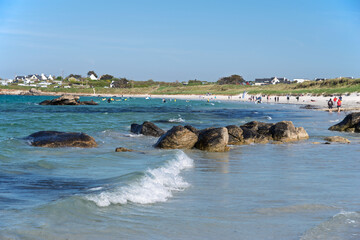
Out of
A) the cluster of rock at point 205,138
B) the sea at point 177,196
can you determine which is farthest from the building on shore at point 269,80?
the sea at point 177,196

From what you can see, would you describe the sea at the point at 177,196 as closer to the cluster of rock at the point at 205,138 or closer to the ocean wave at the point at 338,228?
the ocean wave at the point at 338,228

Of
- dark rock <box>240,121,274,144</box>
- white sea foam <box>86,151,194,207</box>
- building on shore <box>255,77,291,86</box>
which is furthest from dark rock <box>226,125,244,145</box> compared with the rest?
building on shore <box>255,77,291,86</box>

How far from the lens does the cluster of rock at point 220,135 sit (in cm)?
1479

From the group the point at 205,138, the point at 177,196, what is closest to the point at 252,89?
the point at 205,138

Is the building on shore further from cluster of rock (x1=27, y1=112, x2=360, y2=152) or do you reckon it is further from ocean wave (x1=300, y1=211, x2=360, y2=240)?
ocean wave (x1=300, y1=211, x2=360, y2=240)

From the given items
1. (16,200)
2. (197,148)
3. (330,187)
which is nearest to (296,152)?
Answer: (197,148)

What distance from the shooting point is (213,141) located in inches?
575

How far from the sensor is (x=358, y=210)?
6449 millimetres

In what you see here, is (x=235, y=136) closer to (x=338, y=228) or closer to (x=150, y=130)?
(x=150, y=130)

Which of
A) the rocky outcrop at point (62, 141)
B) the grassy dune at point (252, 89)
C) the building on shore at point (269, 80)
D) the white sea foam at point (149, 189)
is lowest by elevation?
the white sea foam at point (149, 189)

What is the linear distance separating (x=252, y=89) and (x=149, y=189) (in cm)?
12273

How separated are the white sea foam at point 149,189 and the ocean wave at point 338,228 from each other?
292cm

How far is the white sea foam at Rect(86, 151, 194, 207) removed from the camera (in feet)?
22.9

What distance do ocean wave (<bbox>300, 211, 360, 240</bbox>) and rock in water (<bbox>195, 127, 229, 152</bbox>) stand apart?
8.39 metres
